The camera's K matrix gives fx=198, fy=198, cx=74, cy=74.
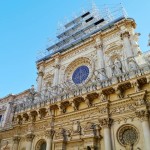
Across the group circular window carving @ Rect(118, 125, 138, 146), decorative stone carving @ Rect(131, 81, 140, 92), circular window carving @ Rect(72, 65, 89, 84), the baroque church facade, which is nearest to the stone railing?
the baroque church facade

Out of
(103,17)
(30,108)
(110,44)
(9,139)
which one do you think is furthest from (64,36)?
(9,139)

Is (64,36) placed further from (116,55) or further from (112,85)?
(112,85)

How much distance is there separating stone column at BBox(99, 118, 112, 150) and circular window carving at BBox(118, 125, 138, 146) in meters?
0.63

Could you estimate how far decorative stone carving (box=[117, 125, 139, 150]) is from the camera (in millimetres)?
11099

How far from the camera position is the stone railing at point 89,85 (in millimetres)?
12305

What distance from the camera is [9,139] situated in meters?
17.4

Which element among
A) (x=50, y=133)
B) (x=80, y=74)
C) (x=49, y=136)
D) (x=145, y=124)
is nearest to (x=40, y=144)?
(x=49, y=136)

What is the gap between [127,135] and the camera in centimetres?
1161

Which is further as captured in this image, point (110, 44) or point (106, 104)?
point (110, 44)

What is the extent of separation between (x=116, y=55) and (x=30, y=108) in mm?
8331

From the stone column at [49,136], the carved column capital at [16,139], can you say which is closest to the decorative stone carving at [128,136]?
the stone column at [49,136]

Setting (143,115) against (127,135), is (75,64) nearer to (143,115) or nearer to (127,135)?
(127,135)

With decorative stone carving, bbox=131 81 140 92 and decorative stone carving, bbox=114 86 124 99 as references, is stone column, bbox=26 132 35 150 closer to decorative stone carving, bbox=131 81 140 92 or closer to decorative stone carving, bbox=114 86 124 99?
decorative stone carving, bbox=114 86 124 99

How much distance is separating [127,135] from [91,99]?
3429 mm
